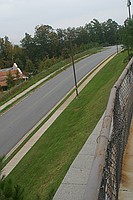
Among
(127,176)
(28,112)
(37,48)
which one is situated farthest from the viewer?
(37,48)

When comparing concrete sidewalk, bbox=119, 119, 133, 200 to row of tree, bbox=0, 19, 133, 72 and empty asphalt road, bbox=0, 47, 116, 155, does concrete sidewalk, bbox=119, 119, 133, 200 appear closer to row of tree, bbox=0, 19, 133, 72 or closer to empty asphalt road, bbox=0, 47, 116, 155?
empty asphalt road, bbox=0, 47, 116, 155

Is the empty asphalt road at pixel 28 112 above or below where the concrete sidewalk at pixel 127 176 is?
below

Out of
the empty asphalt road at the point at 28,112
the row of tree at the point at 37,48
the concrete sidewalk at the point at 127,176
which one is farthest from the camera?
the row of tree at the point at 37,48

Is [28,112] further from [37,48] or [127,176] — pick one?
[37,48]

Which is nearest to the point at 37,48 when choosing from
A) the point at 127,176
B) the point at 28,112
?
the point at 28,112

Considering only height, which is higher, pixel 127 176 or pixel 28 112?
pixel 127 176

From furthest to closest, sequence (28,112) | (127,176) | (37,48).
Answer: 1. (37,48)
2. (28,112)
3. (127,176)

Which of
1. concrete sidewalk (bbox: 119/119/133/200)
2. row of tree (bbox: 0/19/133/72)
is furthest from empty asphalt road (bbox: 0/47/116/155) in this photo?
row of tree (bbox: 0/19/133/72)

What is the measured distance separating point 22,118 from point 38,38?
243 feet

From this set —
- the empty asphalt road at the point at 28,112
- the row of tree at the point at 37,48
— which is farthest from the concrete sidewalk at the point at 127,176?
the row of tree at the point at 37,48

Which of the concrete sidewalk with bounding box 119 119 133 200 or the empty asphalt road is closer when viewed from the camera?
the concrete sidewalk with bounding box 119 119 133 200

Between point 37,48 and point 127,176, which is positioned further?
point 37,48

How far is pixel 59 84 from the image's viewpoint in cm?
4131

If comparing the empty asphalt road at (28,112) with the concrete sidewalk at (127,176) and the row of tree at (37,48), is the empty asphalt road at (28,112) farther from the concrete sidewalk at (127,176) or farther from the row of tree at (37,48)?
the row of tree at (37,48)
